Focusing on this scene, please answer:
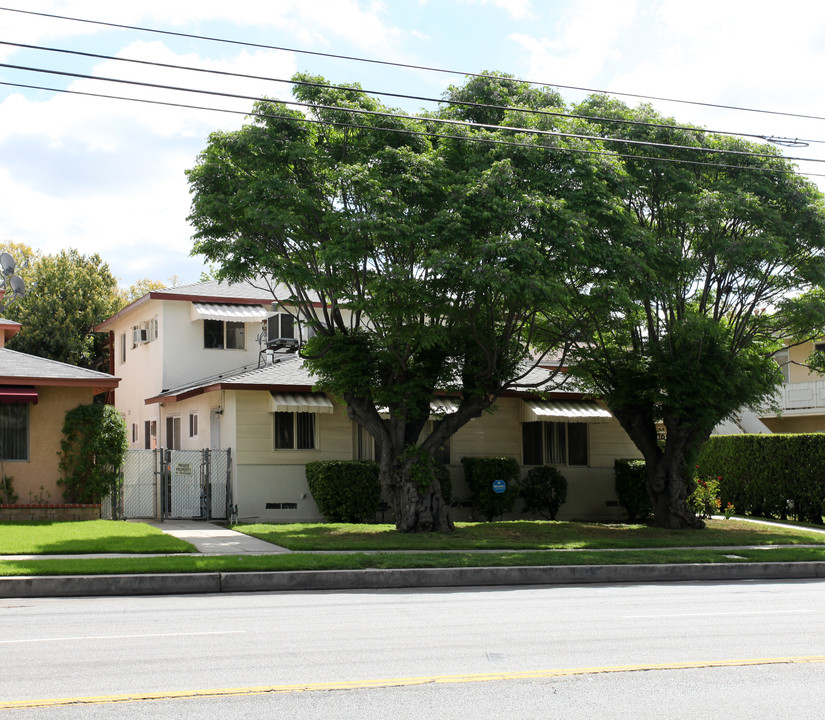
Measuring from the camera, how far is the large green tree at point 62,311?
138 ft

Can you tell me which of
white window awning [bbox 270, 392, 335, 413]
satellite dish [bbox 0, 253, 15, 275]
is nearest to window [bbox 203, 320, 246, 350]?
satellite dish [bbox 0, 253, 15, 275]

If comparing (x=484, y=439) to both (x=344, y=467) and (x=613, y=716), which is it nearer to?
(x=344, y=467)

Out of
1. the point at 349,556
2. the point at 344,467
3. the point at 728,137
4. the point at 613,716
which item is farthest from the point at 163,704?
the point at 728,137

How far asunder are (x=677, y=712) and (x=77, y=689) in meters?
4.20

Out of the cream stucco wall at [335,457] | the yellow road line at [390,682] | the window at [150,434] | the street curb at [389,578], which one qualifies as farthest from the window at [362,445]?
the yellow road line at [390,682]

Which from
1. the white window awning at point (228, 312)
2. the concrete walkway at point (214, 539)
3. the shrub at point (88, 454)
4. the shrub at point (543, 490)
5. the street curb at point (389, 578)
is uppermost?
the white window awning at point (228, 312)

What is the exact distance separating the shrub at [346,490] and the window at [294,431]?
48.7 inches

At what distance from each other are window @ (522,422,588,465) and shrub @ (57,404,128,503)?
11.3 metres

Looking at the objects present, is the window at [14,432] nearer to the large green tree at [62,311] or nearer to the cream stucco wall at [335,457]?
the cream stucco wall at [335,457]

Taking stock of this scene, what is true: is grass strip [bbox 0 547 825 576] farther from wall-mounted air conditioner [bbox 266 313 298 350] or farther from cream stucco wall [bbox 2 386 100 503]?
wall-mounted air conditioner [bbox 266 313 298 350]

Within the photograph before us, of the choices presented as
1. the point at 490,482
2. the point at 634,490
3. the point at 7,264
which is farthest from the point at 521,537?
the point at 7,264

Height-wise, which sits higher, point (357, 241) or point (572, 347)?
point (357, 241)

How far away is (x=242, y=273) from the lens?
18656mm

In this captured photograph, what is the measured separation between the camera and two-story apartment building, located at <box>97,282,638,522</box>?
923 inches
